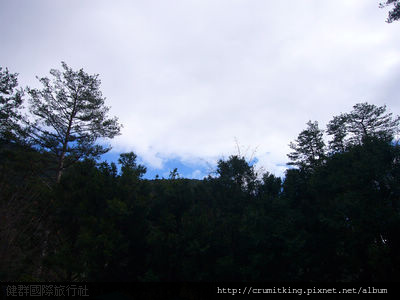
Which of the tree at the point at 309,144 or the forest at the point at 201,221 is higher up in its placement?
the tree at the point at 309,144

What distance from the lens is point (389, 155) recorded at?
35.8 ft

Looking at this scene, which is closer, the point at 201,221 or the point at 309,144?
the point at 201,221

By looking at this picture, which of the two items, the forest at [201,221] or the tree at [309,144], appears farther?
the tree at [309,144]

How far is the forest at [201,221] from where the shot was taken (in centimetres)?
866

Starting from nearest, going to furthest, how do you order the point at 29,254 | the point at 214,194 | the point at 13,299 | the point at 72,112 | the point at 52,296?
the point at 13,299 < the point at 52,296 < the point at 29,254 < the point at 214,194 < the point at 72,112

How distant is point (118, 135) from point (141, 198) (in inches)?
310

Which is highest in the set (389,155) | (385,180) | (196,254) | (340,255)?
(389,155)

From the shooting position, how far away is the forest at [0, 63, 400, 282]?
28.4ft

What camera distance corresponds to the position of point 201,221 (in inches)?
369

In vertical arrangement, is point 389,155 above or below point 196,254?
above

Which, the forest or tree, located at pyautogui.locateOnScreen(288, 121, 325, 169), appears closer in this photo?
the forest

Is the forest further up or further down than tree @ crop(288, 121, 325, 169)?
further down

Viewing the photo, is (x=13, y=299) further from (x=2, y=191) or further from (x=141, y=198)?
(x=141, y=198)

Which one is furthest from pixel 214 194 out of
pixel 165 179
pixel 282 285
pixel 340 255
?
pixel 340 255
